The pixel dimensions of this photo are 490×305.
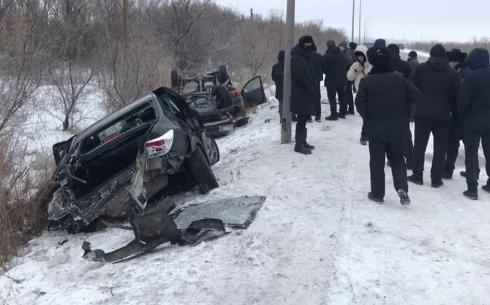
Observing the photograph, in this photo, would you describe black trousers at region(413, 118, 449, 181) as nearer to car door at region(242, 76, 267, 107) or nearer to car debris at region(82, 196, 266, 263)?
car debris at region(82, 196, 266, 263)

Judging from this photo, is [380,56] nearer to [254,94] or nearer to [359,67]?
[359,67]

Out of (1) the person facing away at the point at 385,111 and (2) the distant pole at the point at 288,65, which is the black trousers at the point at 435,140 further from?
(2) the distant pole at the point at 288,65

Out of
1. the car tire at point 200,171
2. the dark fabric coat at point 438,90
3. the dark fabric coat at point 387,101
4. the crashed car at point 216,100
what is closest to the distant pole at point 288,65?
the car tire at point 200,171

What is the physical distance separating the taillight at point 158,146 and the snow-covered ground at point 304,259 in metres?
1.02

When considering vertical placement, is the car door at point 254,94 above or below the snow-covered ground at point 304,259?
above

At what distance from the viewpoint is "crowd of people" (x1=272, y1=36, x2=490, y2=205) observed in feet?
21.5

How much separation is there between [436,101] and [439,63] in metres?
0.51

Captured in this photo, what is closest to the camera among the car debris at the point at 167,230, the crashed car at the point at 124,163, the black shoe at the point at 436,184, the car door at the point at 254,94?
the car debris at the point at 167,230

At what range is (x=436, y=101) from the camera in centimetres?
730

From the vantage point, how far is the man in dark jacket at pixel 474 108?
7.04 meters

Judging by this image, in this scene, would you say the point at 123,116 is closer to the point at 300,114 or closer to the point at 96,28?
the point at 300,114

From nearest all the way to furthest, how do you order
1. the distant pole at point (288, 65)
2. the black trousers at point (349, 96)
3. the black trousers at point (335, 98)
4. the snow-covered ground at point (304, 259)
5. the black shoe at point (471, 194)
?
the snow-covered ground at point (304, 259) < the black shoe at point (471, 194) < the distant pole at point (288, 65) < the black trousers at point (335, 98) < the black trousers at point (349, 96)

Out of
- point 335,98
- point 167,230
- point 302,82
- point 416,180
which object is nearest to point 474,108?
point 416,180

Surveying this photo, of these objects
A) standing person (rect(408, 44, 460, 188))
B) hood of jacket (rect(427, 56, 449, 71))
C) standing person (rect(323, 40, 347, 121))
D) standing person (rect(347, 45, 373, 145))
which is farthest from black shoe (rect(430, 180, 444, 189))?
standing person (rect(323, 40, 347, 121))
